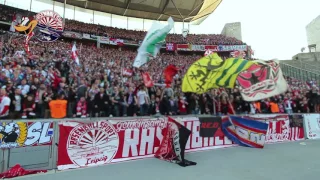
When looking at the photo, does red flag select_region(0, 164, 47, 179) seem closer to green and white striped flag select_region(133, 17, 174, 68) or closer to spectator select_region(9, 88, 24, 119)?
spectator select_region(9, 88, 24, 119)

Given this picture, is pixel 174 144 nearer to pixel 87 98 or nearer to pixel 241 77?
pixel 241 77

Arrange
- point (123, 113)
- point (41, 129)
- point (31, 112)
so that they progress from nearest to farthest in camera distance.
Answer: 1. point (41, 129)
2. point (31, 112)
3. point (123, 113)

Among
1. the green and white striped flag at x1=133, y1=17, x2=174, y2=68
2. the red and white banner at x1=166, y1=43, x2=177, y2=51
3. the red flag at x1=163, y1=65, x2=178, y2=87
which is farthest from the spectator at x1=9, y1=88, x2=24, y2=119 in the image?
the red and white banner at x1=166, y1=43, x2=177, y2=51

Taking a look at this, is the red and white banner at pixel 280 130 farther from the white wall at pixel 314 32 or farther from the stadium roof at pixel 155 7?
the white wall at pixel 314 32

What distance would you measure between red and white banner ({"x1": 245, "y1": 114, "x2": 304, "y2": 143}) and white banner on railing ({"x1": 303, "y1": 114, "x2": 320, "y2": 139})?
1.46 ft

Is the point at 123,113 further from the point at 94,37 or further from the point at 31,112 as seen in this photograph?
the point at 94,37

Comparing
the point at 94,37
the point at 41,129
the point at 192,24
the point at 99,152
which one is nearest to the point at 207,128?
the point at 99,152

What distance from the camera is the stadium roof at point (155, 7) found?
34.0 metres

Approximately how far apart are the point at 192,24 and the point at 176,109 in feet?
119

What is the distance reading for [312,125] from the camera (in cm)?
1017

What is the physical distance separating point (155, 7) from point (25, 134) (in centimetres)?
3447

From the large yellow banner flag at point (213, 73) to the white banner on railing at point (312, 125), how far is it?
489 centimetres

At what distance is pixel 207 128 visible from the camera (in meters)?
7.64

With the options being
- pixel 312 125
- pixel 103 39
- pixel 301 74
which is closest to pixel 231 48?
pixel 301 74
